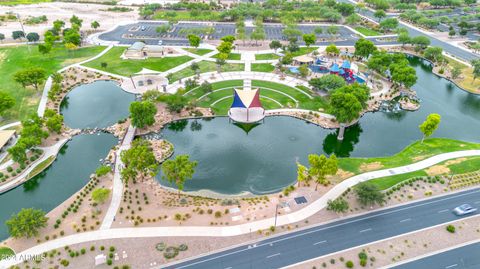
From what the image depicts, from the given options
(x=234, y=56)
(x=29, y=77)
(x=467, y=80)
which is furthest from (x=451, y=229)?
(x=29, y=77)

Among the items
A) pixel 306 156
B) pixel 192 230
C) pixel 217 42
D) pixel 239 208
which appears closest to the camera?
A: pixel 192 230

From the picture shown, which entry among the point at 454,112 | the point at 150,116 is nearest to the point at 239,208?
the point at 150,116

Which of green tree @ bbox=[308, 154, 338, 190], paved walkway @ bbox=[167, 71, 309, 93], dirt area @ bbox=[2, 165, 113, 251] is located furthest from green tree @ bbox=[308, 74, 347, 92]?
dirt area @ bbox=[2, 165, 113, 251]

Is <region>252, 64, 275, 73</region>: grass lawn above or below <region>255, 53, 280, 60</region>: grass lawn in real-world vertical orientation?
below

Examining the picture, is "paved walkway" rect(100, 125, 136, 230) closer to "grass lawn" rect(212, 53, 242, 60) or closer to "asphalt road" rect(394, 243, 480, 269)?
"asphalt road" rect(394, 243, 480, 269)

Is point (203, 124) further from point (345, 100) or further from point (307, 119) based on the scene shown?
point (345, 100)

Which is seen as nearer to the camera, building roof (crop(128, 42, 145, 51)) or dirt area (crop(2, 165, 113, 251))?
dirt area (crop(2, 165, 113, 251))

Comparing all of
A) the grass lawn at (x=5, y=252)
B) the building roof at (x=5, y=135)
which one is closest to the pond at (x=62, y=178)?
the grass lawn at (x=5, y=252)
